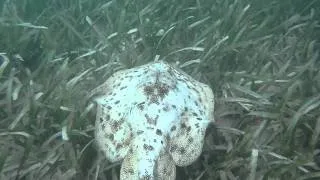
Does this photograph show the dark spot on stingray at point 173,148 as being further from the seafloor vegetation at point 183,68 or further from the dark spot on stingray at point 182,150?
the seafloor vegetation at point 183,68

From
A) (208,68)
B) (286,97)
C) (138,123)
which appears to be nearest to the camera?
(138,123)

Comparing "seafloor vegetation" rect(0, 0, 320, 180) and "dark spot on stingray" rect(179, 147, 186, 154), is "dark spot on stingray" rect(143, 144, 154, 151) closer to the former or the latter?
"dark spot on stingray" rect(179, 147, 186, 154)

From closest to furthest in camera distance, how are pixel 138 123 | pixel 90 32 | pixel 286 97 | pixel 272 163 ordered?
1. pixel 138 123
2. pixel 272 163
3. pixel 286 97
4. pixel 90 32

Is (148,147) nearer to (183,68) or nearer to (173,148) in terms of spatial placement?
(173,148)

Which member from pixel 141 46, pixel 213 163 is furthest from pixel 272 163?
pixel 141 46

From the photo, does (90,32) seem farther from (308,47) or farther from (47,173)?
(308,47)

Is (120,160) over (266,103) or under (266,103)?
under

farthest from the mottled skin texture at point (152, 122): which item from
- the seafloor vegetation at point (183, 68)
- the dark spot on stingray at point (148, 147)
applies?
the seafloor vegetation at point (183, 68)

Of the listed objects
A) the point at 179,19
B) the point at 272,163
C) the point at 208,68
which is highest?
the point at 179,19
